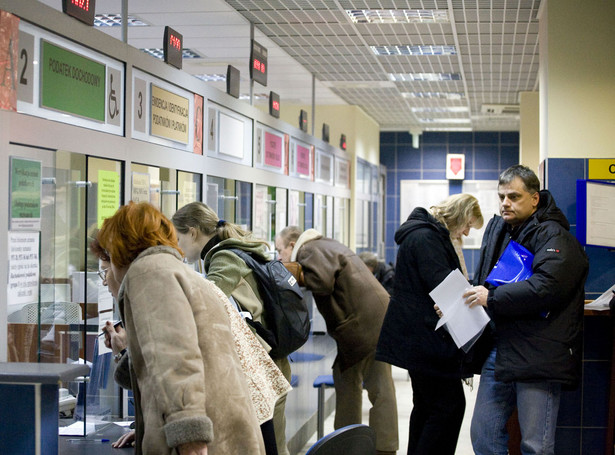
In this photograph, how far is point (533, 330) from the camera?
322 centimetres

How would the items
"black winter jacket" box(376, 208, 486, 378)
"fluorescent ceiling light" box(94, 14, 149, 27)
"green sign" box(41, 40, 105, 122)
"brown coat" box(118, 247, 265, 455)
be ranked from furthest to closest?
"fluorescent ceiling light" box(94, 14, 149, 27)
"black winter jacket" box(376, 208, 486, 378)
"green sign" box(41, 40, 105, 122)
"brown coat" box(118, 247, 265, 455)

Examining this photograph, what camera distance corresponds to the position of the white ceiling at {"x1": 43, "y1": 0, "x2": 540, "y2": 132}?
235 inches

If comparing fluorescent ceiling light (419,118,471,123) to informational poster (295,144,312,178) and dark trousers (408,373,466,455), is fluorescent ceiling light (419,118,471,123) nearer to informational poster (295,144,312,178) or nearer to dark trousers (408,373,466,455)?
informational poster (295,144,312,178)

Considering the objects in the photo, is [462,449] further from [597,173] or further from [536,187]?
[536,187]

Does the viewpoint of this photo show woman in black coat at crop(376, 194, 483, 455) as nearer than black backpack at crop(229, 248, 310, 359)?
No

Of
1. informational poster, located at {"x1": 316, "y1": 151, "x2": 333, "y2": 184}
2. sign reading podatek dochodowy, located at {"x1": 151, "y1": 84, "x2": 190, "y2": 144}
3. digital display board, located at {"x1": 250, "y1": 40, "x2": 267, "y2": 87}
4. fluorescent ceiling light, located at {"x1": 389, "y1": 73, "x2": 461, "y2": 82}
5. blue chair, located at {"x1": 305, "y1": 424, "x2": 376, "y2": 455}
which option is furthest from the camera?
fluorescent ceiling light, located at {"x1": 389, "y1": 73, "x2": 461, "y2": 82}

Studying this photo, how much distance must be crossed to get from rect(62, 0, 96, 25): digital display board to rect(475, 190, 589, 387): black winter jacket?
2.01 meters

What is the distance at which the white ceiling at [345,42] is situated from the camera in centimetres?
596

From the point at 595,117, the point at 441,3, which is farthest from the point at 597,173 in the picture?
the point at 441,3

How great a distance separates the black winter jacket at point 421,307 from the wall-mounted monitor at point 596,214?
1.35 meters

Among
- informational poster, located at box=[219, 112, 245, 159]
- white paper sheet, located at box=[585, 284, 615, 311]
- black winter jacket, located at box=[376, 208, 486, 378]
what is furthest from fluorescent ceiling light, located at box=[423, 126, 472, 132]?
black winter jacket, located at box=[376, 208, 486, 378]

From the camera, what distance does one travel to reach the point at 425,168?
594 inches

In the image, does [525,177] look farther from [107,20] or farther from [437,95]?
[437,95]

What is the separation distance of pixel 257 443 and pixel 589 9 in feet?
12.5
